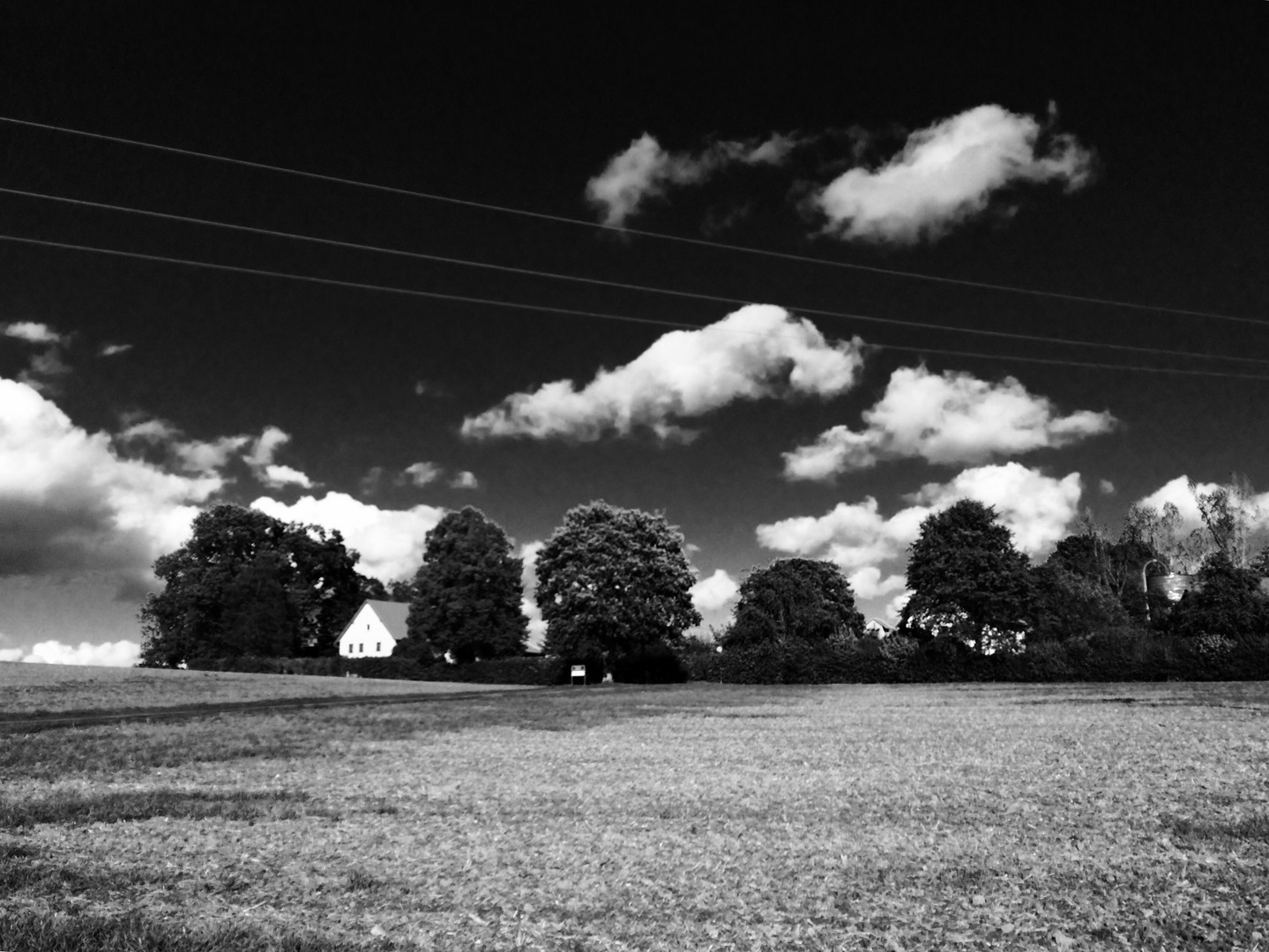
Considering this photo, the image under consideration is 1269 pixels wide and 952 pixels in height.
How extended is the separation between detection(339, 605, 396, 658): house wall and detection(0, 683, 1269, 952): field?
87702mm

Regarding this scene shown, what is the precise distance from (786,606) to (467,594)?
2865 cm

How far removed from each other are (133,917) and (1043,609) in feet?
224

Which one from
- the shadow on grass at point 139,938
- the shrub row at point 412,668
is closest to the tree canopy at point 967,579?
the shrub row at point 412,668

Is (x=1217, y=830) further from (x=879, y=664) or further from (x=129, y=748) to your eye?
(x=879, y=664)

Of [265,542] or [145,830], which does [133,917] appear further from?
[265,542]

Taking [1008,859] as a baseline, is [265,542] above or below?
above

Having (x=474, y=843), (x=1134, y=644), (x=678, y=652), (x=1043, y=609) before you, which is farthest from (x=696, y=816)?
(x=1043, y=609)

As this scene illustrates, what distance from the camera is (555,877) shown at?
26.5 ft

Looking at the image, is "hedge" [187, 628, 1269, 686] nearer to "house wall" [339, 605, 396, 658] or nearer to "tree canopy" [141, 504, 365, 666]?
"tree canopy" [141, 504, 365, 666]

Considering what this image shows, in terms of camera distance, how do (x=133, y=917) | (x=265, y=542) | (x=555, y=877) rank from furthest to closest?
1. (x=265, y=542)
2. (x=555, y=877)
3. (x=133, y=917)

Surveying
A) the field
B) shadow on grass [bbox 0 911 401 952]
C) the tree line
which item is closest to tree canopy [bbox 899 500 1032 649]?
the tree line

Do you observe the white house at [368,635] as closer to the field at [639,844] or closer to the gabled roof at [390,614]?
the gabled roof at [390,614]

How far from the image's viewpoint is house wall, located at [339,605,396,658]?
104562 millimetres

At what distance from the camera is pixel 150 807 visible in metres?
11.5
